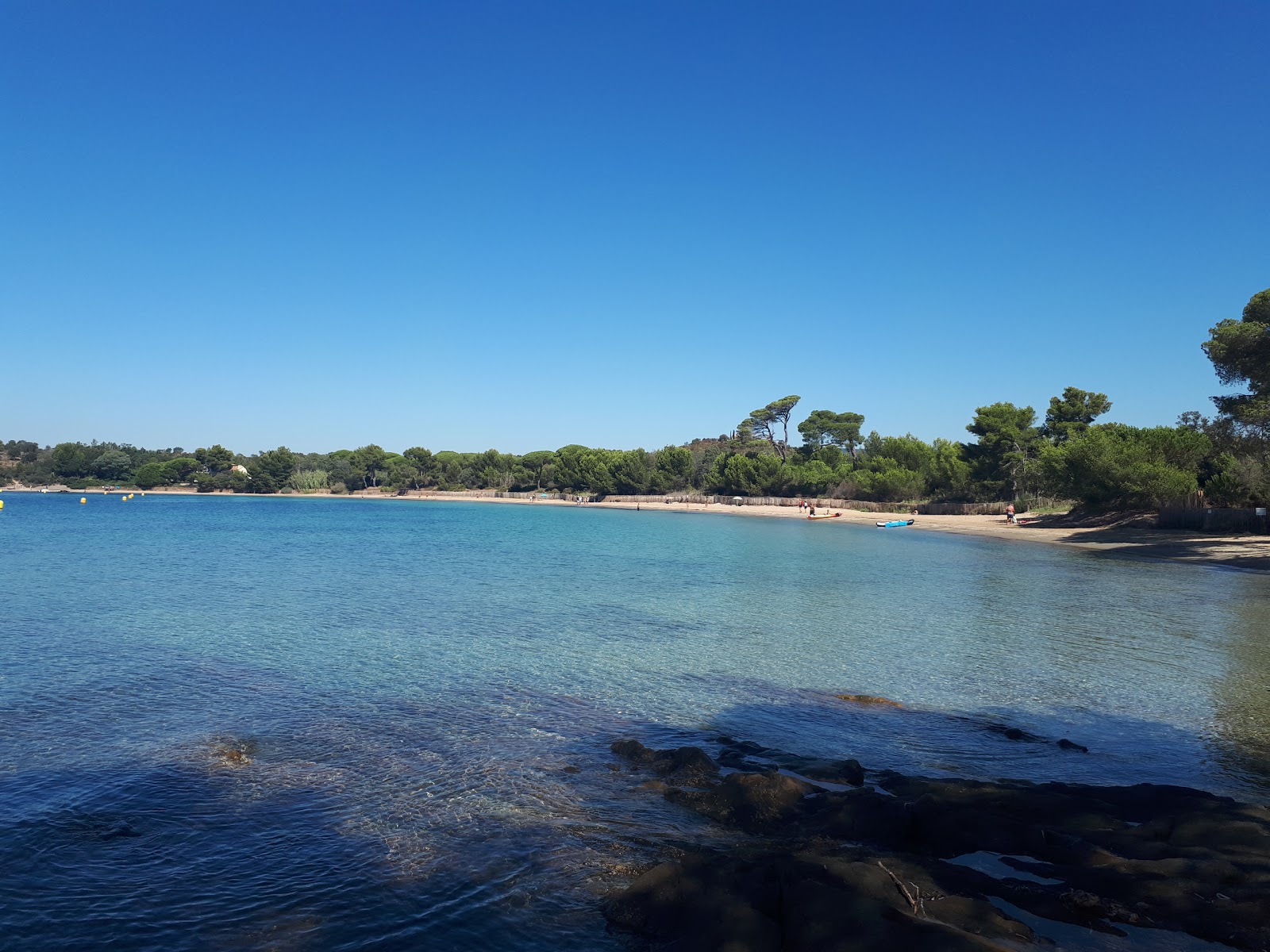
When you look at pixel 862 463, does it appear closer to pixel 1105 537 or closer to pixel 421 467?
pixel 1105 537

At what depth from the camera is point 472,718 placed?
11.6 metres

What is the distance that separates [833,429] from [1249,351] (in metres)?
94.6

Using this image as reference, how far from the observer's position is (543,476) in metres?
151

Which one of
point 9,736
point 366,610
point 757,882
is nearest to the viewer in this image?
point 757,882

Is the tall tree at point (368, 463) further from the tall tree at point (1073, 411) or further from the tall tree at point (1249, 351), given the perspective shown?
the tall tree at point (1249, 351)

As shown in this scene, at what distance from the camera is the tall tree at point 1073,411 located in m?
72.4

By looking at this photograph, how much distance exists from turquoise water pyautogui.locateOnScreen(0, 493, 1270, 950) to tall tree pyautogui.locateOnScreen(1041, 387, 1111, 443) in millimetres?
47269

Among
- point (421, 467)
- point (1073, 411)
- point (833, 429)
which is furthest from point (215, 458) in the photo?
point (1073, 411)

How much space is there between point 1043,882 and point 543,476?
14623 cm

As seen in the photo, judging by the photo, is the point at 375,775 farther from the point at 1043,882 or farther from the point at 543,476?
the point at 543,476

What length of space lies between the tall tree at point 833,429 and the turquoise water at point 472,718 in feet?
→ 327

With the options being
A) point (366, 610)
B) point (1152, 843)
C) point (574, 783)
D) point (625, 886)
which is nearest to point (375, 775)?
point (574, 783)

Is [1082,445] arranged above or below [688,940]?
above

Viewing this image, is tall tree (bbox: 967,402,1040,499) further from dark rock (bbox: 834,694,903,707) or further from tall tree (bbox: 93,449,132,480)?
tall tree (bbox: 93,449,132,480)
